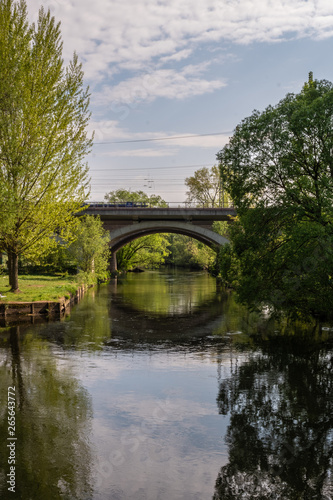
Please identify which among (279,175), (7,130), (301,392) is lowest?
(301,392)

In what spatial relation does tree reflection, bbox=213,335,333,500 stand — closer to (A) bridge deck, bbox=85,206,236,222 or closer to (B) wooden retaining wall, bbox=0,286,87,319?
(B) wooden retaining wall, bbox=0,286,87,319

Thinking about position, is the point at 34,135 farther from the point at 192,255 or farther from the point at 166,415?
the point at 192,255

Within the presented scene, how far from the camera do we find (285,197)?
57.3 feet

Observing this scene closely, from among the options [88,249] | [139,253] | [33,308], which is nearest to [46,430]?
[33,308]

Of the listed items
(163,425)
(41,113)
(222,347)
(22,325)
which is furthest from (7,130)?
(163,425)

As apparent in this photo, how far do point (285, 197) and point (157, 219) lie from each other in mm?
38697

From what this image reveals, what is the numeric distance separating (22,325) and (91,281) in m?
22.9

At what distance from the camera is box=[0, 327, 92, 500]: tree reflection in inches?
302

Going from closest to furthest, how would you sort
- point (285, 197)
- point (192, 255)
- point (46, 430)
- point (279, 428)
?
point (46, 430), point (279, 428), point (285, 197), point (192, 255)

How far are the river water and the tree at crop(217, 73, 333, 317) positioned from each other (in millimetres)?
2568

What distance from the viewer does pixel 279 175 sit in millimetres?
17688

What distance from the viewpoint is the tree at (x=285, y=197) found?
1599 cm

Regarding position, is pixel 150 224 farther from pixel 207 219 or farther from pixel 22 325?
pixel 22 325

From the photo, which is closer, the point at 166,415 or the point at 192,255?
the point at 166,415
